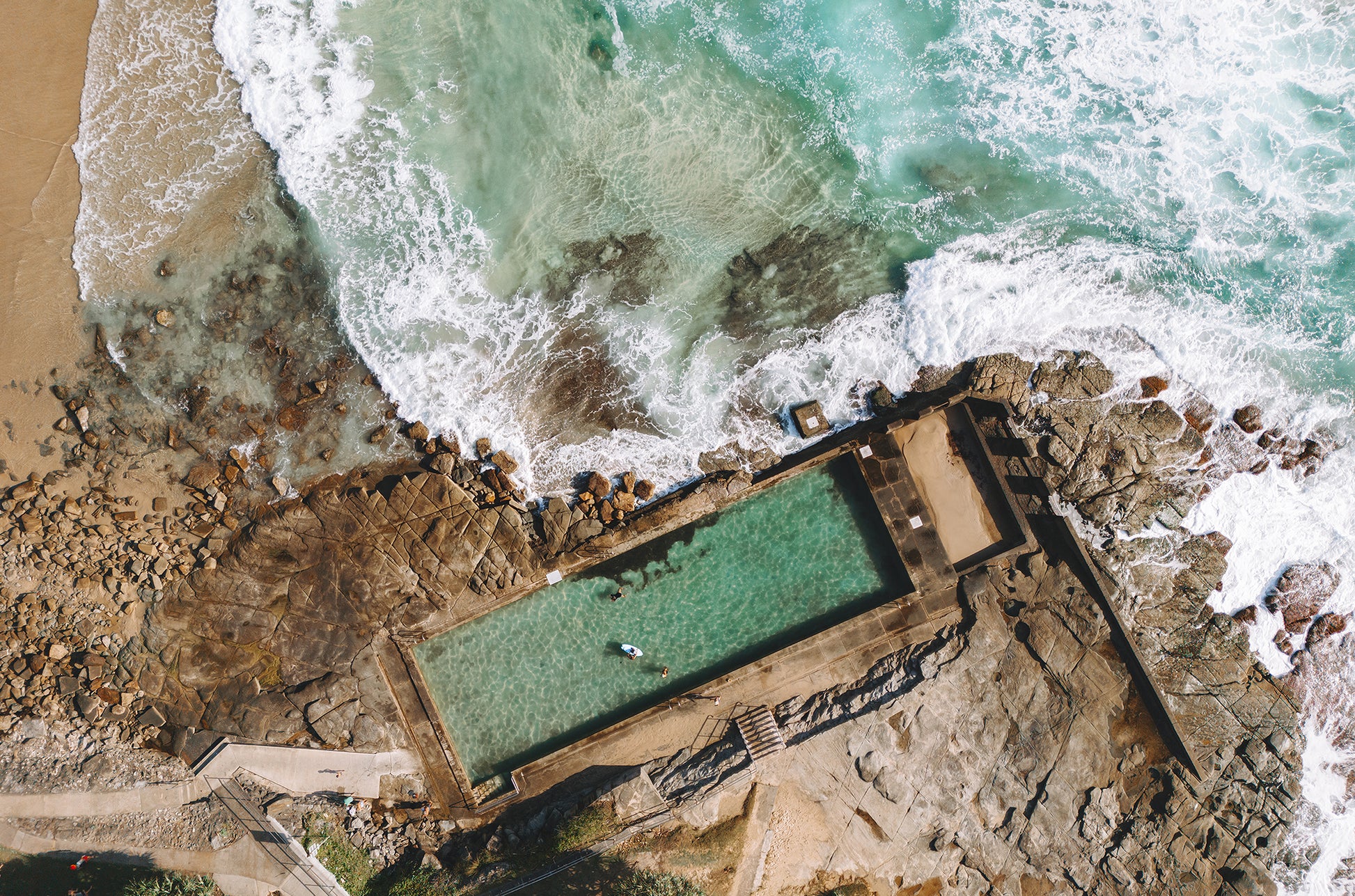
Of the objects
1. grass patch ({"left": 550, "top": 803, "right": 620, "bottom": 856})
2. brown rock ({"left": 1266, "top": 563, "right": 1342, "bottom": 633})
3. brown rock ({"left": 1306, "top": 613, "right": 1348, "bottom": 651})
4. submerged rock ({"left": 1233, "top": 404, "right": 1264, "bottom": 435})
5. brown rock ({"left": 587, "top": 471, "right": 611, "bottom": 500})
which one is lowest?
brown rock ({"left": 1306, "top": 613, "right": 1348, "bottom": 651})

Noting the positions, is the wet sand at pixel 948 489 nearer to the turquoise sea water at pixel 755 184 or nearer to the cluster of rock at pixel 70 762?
the turquoise sea water at pixel 755 184

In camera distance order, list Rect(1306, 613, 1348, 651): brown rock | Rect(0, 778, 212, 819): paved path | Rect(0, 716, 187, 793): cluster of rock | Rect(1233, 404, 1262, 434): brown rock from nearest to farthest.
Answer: Rect(0, 778, 212, 819): paved path < Rect(0, 716, 187, 793): cluster of rock < Rect(1306, 613, 1348, 651): brown rock < Rect(1233, 404, 1262, 434): brown rock

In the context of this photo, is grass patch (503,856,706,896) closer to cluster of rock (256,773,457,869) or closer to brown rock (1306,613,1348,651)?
cluster of rock (256,773,457,869)

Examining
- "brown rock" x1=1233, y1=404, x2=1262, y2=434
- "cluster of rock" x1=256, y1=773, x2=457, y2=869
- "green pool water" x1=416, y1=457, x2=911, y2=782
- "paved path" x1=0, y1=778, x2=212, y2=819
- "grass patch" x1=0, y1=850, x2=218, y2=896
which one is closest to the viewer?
"grass patch" x1=0, y1=850, x2=218, y2=896

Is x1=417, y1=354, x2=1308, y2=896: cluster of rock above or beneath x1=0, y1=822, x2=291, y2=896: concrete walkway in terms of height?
beneath

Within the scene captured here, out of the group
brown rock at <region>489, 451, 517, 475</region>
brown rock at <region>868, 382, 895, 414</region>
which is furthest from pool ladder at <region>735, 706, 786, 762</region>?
brown rock at <region>489, 451, 517, 475</region>

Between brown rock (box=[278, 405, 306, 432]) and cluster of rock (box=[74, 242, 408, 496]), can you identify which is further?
brown rock (box=[278, 405, 306, 432])

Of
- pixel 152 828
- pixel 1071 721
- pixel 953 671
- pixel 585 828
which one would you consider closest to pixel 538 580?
pixel 585 828

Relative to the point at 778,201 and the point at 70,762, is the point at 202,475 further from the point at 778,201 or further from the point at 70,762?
the point at 778,201
